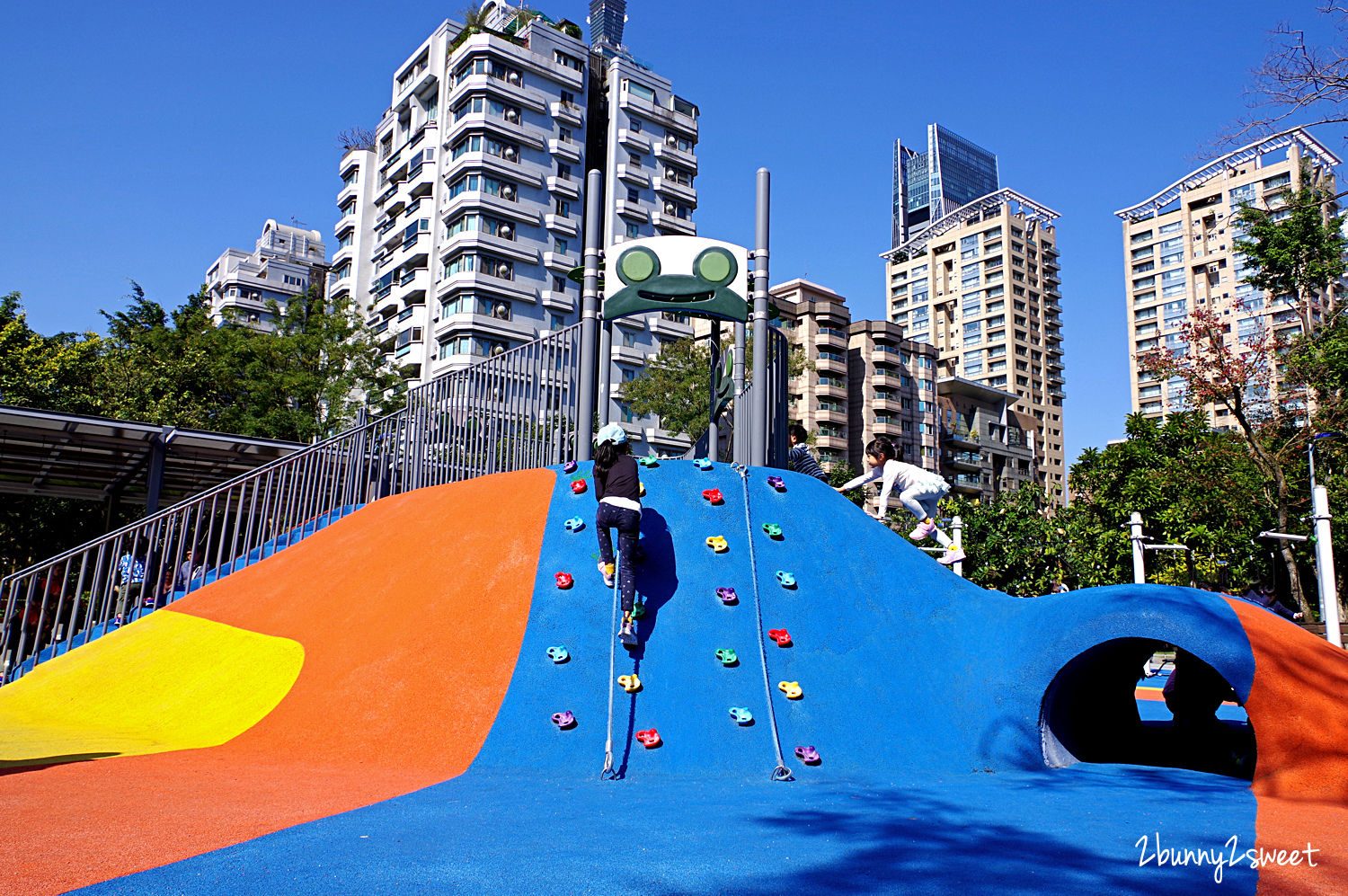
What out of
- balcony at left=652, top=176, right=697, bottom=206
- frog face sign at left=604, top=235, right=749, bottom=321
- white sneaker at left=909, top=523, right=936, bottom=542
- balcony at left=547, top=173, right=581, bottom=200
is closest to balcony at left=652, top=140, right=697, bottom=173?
balcony at left=652, top=176, right=697, bottom=206

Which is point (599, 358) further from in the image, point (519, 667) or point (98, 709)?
point (98, 709)

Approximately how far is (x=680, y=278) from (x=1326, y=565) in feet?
39.5

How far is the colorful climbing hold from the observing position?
7469 millimetres

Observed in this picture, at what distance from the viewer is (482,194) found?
5419 cm

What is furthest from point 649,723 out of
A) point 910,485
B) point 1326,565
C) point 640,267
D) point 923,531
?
point 1326,565

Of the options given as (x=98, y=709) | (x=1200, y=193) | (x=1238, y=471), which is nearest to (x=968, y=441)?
(x=1200, y=193)

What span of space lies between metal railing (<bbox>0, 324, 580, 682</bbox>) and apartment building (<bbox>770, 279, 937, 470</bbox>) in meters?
54.8

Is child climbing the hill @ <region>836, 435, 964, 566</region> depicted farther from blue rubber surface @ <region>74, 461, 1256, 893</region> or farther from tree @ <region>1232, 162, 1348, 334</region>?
tree @ <region>1232, 162, 1348, 334</region>

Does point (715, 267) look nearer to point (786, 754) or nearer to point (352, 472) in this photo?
point (352, 472)

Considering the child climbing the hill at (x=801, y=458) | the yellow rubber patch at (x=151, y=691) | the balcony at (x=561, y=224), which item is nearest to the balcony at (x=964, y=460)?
the balcony at (x=561, y=224)

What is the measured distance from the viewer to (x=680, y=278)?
1245 centimetres

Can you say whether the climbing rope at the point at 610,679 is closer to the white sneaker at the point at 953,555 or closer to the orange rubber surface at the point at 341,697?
the orange rubber surface at the point at 341,697

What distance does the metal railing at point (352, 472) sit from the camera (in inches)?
452

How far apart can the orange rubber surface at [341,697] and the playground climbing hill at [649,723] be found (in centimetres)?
4
